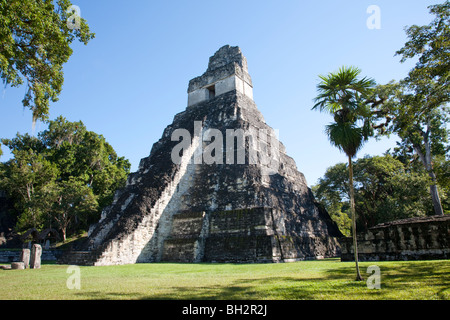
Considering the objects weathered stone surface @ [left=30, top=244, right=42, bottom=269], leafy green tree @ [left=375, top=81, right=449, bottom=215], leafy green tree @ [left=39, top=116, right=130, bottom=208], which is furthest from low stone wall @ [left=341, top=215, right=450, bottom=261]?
leafy green tree @ [left=39, top=116, right=130, bottom=208]

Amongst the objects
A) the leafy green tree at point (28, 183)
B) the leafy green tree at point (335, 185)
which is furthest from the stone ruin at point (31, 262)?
the leafy green tree at point (335, 185)

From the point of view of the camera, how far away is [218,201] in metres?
13.6

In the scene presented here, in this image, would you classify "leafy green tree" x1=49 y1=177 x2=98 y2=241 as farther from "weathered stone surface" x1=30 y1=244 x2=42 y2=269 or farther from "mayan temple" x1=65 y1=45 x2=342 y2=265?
"weathered stone surface" x1=30 y1=244 x2=42 y2=269

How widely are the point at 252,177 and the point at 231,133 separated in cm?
302

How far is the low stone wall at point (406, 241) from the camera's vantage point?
28.2ft

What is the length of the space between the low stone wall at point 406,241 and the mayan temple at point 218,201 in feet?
9.60

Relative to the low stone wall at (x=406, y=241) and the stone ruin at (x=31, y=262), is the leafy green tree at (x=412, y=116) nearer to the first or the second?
the low stone wall at (x=406, y=241)

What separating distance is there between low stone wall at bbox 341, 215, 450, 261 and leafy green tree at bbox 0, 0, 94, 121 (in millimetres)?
10735

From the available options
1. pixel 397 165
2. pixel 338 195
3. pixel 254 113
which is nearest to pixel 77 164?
pixel 254 113

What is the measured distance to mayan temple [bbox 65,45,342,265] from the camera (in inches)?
458

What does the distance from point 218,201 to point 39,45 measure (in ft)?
29.4

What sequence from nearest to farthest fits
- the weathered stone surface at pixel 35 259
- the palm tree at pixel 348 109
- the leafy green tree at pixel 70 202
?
the palm tree at pixel 348 109, the weathered stone surface at pixel 35 259, the leafy green tree at pixel 70 202

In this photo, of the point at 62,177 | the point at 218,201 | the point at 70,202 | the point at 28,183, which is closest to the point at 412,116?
the point at 218,201

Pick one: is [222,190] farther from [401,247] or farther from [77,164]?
[77,164]
